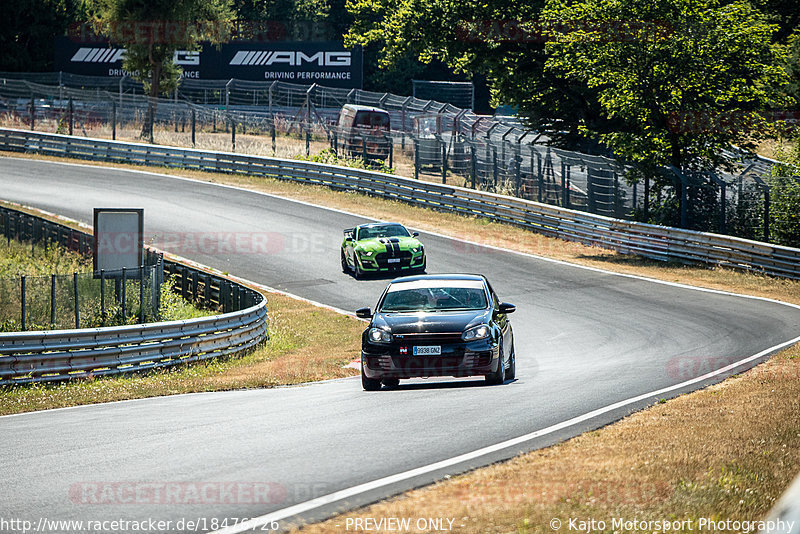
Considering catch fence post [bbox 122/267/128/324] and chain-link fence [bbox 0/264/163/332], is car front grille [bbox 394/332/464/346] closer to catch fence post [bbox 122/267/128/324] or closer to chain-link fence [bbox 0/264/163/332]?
chain-link fence [bbox 0/264/163/332]

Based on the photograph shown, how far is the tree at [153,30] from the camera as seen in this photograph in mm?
55125

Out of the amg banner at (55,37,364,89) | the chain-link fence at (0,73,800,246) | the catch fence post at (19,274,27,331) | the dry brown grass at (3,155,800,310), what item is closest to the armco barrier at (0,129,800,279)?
the dry brown grass at (3,155,800,310)

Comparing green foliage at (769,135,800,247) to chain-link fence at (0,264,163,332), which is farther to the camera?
green foliage at (769,135,800,247)

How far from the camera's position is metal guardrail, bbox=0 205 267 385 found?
16500 mm

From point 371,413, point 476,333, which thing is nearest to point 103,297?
point 476,333

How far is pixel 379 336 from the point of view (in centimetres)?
1344

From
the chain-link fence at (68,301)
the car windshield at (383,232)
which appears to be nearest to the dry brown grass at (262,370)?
the chain-link fence at (68,301)

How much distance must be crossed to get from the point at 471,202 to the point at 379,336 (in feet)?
→ 77.3

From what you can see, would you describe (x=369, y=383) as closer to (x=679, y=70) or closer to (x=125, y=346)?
(x=125, y=346)

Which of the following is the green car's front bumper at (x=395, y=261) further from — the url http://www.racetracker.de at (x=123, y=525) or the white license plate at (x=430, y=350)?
the url http://www.racetracker.de at (x=123, y=525)

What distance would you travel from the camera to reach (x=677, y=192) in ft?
105

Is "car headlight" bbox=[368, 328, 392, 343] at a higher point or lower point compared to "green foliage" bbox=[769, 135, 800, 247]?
lower

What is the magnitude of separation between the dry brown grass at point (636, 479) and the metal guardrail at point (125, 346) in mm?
10198

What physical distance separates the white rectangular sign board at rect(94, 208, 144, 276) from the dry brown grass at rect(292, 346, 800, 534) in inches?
502
